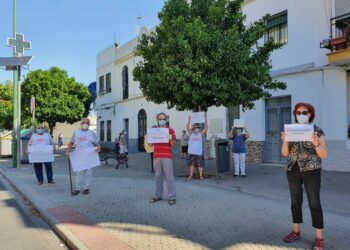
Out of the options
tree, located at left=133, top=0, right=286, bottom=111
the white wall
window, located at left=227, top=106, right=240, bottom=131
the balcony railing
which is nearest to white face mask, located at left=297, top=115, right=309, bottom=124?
tree, located at left=133, top=0, right=286, bottom=111

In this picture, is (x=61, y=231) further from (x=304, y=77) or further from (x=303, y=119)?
(x=304, y=77)

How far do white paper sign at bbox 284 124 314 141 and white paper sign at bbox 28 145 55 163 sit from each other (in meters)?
7.92

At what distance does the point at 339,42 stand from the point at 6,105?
37.2 metres

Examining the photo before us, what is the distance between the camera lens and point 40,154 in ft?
36.6

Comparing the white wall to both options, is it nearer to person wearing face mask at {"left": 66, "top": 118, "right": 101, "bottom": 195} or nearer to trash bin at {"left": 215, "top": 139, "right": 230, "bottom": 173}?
trash bin at {"left": 215, "top": 139, "right": 230, "bottom": 173}

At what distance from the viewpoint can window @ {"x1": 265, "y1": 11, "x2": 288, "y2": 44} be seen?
15297 mm

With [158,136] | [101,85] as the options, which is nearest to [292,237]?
Answer: [158,136]

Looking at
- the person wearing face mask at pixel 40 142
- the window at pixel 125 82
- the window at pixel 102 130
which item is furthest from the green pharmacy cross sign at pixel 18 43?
the window at pixel 102 130

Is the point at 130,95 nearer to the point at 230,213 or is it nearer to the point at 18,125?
the point at 18,125

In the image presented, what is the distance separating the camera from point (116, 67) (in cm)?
3017

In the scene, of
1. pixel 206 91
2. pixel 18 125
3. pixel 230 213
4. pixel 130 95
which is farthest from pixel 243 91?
pixel 130 95

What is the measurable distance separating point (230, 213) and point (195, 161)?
16.1 ft

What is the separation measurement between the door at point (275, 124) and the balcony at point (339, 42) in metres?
2.98

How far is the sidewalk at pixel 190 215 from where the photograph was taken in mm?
5461
